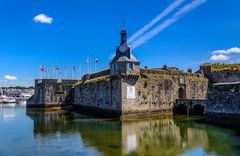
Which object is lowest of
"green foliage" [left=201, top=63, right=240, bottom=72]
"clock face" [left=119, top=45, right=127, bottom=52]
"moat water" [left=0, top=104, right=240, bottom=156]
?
"moat water" [left=0, top=104, right=240, bottom=156]

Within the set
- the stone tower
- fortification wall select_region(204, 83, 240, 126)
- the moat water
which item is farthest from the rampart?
the stone tower

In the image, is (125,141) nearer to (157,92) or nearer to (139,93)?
(139,93)

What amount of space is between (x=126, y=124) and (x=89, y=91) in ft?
45.8

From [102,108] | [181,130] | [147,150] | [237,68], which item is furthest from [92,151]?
[237,68]

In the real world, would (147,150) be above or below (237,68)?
below

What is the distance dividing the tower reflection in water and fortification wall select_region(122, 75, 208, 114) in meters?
5.00

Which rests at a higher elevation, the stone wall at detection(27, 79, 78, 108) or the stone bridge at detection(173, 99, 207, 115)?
the stone wall at detection(27, 79, 78, 108)

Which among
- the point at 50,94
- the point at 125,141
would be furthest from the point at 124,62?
the point at 50,94

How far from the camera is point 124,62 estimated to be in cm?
2745

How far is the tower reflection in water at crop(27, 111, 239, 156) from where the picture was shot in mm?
14469

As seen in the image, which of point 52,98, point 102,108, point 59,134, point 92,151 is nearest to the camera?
point 92,151

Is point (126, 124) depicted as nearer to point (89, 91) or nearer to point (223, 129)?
point (223, 129)

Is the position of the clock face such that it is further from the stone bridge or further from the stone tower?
the stone bridge

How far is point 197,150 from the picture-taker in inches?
575
